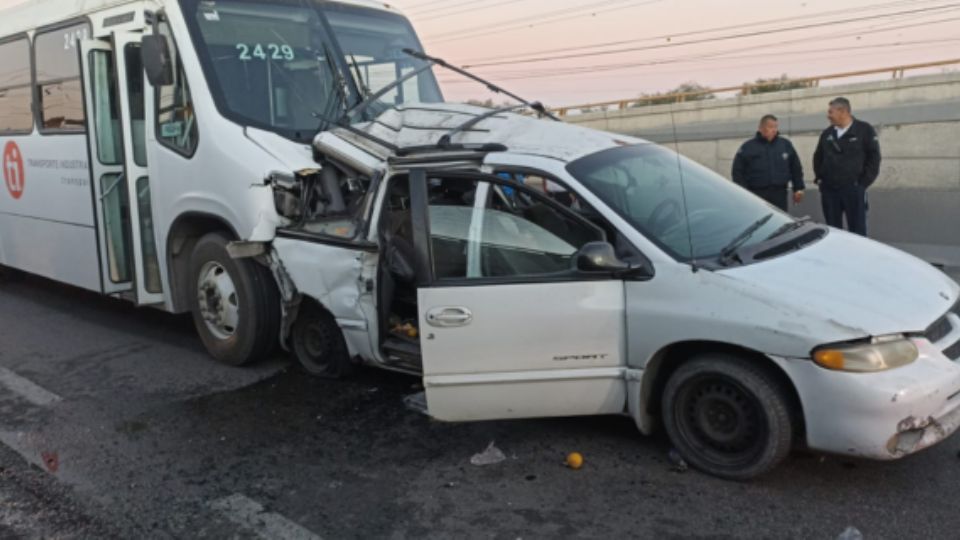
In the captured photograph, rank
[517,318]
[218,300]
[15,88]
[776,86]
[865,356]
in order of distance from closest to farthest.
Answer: [865,356] < [517,318] < [218,300] < [15,88] < [776,86]

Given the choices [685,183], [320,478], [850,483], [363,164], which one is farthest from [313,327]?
[850,483]

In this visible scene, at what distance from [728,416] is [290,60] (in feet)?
13.8

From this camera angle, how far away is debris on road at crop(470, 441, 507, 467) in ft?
13.6

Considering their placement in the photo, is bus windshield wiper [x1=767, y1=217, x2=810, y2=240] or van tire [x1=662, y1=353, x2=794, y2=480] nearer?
van tire [x1=662, y1=353, x2=794, y2=480]

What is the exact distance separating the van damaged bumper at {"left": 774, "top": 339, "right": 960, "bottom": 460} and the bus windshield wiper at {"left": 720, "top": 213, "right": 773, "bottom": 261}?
64cm

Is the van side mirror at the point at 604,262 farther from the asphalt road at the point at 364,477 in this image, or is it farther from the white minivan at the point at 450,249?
the asphalt road at the point at 364,477

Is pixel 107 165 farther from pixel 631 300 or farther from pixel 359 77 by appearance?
pixel 631 300

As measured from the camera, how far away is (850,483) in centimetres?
372

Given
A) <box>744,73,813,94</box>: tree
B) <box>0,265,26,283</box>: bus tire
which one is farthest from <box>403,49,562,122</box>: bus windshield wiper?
<box>744,73,813,94</box>: tree

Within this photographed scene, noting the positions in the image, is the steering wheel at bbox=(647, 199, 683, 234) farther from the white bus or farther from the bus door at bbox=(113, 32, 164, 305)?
the bus door at bbox=(113, 32, 164, 305)

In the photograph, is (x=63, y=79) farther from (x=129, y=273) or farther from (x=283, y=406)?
(x=283, y=406)

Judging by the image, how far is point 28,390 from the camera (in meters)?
5.51

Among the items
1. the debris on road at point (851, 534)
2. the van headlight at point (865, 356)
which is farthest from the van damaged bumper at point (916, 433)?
the debris on road at point (851, 534)

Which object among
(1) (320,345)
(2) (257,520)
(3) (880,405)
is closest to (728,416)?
(3) (880,405)
